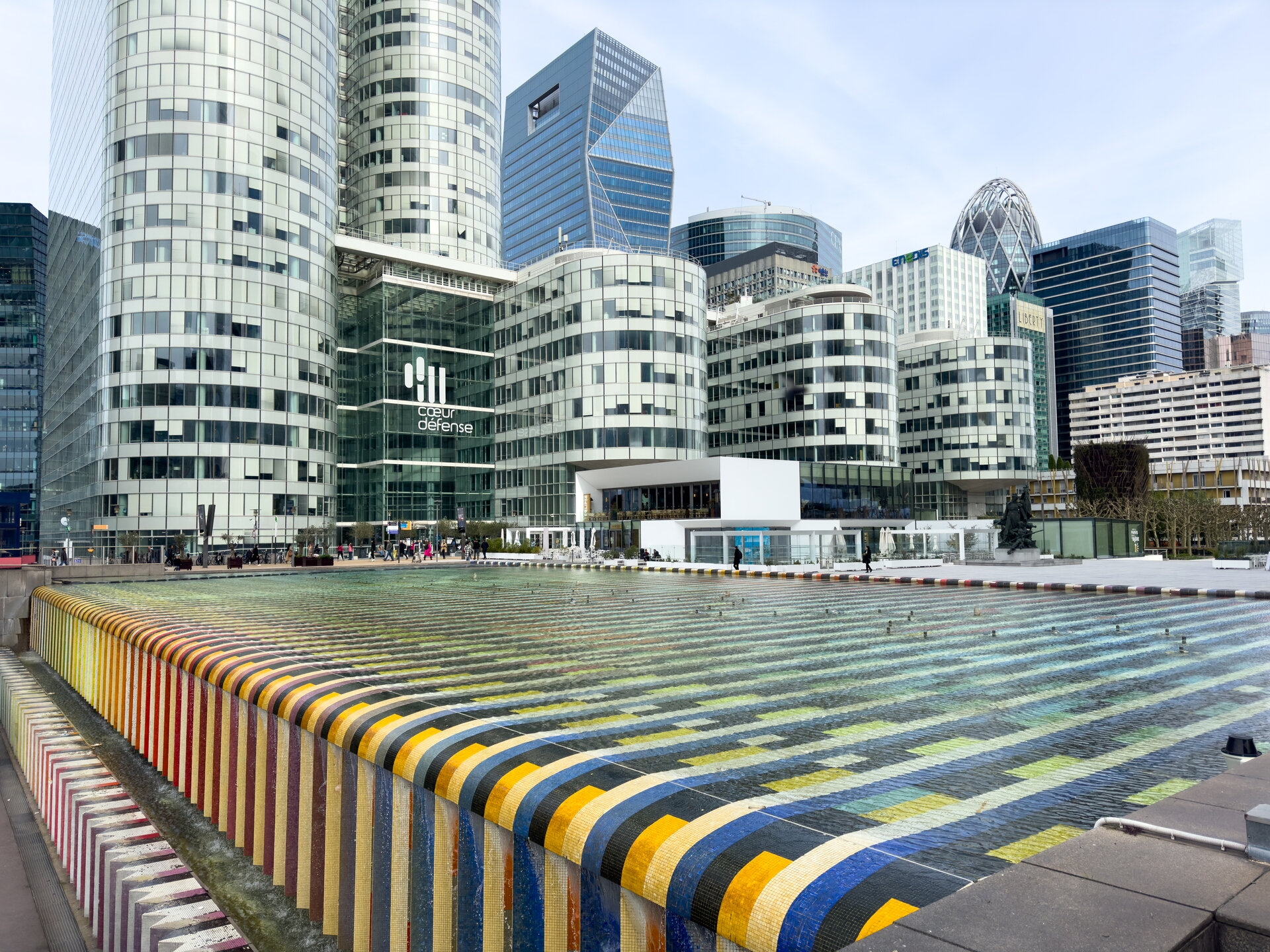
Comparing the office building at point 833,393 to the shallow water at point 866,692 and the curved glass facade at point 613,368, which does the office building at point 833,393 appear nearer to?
the curved glass facade at point 613,368

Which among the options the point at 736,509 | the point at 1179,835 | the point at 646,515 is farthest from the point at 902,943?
the point at 646,515

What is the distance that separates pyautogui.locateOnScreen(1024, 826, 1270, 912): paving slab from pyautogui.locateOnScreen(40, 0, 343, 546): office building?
82.5 metres

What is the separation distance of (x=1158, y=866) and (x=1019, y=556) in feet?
178

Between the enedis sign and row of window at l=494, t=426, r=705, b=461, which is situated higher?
the enedis sign

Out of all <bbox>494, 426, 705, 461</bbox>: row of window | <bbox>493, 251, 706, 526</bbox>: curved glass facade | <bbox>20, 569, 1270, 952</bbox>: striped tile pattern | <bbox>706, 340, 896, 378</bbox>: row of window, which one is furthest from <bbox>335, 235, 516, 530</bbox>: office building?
<bbox>20, 569, 1270, 952</bbox>: striped tile pattern

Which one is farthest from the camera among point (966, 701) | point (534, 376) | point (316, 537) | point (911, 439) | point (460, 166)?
point (911, 439)

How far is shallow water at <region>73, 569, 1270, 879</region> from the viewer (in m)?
5.20

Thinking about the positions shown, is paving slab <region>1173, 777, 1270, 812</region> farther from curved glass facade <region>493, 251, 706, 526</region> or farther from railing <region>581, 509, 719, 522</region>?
curved glass facade <region>493, 251, 706, 526</region>

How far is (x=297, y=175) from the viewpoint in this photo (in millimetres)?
83188

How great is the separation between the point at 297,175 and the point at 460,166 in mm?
31160

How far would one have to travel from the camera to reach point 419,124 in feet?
352

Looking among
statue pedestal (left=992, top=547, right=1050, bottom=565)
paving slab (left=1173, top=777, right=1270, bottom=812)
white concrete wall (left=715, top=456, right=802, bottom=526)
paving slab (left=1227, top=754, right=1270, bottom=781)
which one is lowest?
statue pedestal (left=992, top=547, right=1050, bottom=565)

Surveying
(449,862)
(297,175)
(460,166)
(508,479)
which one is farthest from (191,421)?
(449,862)

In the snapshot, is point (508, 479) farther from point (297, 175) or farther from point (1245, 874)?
point (1245, 874)
